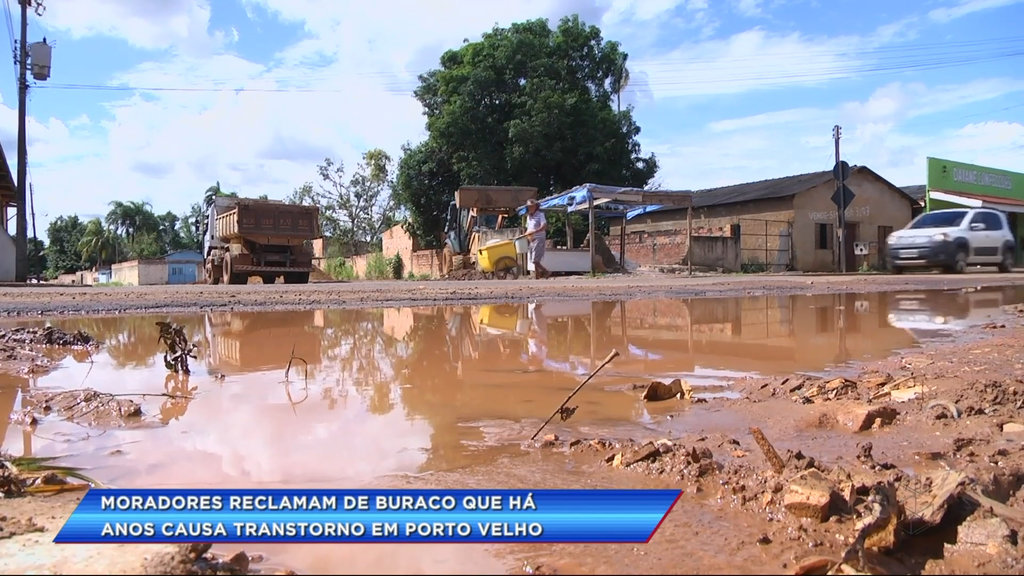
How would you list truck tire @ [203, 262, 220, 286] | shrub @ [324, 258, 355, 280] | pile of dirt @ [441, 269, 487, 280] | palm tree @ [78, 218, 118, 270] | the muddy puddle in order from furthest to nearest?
palm tree @ [78, 218, 118, 270] < shrub @ [324, 258, 355, 280] < pile of dirt @ [441, 269, 487, 280] < truck tire @ [203, 262, 220, 286] < the muddy puddle

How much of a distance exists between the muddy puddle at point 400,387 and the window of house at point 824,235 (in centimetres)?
2004

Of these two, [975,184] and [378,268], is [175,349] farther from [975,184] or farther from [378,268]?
[975,184]

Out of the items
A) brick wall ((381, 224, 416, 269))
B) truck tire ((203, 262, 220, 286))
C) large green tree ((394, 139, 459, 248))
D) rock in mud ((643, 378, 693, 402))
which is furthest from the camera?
brick wall ((381, 224, 416, 269))

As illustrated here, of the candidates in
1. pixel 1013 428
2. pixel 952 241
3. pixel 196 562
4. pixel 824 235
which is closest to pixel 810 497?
pixel 1013 428

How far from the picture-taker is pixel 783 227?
88.5ft

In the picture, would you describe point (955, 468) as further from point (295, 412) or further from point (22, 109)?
point (22, 109)

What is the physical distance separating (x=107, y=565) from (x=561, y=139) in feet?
89.7

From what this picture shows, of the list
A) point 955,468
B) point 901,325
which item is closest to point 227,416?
point 955,468

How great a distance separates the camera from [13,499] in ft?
8.11

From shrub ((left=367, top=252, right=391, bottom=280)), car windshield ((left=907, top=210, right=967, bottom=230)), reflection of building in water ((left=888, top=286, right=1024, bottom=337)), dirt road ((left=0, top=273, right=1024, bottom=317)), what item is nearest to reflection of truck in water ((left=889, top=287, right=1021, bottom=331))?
reflection of building in water ((left=888, top=286, right=1024, bottom=337))

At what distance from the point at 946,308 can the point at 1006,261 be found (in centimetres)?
1178

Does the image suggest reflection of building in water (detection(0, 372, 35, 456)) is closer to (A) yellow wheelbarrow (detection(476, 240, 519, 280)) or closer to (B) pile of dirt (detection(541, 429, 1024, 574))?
(B) pile of dirt (detection(541, 429, 1024, 574))

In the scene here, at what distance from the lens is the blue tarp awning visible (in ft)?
65.7

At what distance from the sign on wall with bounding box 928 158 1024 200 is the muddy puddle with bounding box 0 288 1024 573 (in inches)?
965
